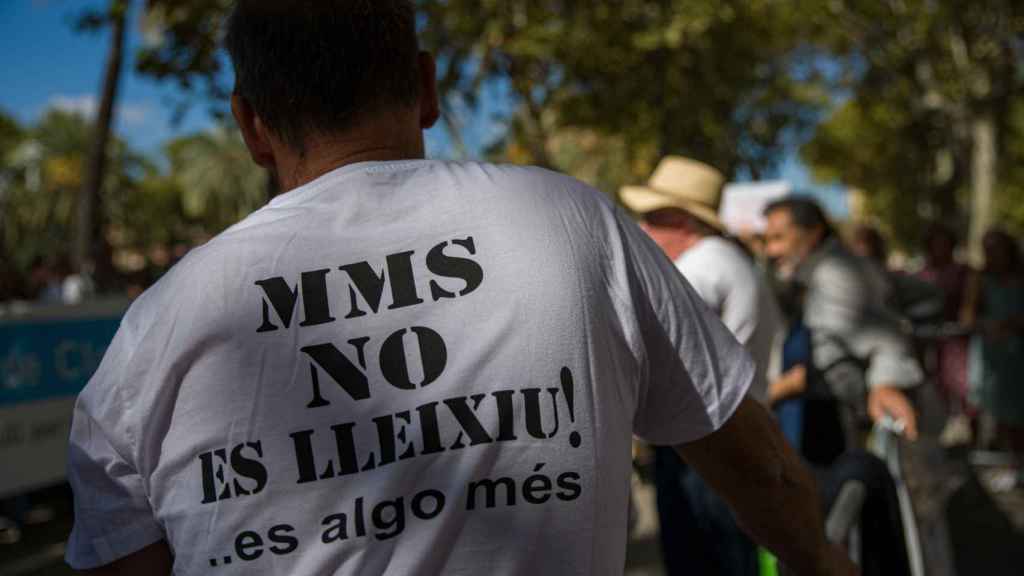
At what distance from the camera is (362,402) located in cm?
125

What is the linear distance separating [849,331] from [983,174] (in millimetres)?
15036

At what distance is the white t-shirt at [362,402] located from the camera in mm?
1245

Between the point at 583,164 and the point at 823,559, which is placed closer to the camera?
the point at 823,559

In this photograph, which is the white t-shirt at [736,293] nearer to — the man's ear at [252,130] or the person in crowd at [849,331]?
the person in crowd at [849,331]

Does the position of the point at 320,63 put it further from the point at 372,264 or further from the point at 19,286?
the point at 19,286

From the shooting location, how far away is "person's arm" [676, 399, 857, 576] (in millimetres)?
1499

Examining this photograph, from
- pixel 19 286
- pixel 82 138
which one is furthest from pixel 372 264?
pixel 82 138

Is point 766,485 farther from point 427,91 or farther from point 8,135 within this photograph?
point 8,135

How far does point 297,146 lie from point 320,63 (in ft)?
0.38

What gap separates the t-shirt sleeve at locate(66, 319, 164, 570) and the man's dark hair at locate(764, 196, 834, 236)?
4523 millimetres

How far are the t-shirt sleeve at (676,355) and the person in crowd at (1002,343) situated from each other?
790 centimetres

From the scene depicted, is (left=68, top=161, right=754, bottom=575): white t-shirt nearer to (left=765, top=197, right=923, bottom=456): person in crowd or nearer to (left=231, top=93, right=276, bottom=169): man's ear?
(left=231, top=93, right=276, bottom=169): man's ear

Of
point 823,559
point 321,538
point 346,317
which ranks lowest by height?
point 823,559

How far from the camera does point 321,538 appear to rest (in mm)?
1234
